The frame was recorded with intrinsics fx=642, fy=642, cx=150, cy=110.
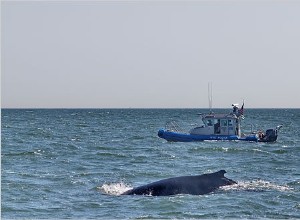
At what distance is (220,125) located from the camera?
6097cm

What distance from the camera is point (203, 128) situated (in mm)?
61531

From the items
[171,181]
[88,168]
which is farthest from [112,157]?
[171,181]

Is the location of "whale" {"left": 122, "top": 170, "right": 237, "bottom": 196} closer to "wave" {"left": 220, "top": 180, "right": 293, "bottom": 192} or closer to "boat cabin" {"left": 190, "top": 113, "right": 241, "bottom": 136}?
"wave" {"left": 220, "top": 180, "right": 293, "bottom": 192}

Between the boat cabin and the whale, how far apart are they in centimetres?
3086

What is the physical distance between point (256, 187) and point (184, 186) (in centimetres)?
401

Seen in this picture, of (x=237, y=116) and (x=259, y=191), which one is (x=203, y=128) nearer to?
(x=237, y=116)

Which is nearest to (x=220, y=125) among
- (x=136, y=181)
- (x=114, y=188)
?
(x=136, y=181)

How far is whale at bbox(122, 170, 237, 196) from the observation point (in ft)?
91.1

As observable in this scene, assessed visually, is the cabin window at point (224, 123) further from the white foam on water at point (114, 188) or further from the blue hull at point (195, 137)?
the white foam on water at point (114, 188)

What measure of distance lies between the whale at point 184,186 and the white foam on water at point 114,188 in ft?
2.12

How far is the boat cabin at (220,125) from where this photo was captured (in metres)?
60.7

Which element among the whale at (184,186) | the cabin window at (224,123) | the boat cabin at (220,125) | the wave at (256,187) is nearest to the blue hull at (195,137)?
the boat cabin at (220,125)

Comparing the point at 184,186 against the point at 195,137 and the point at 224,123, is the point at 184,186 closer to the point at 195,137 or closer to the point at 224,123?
the point at 224,123

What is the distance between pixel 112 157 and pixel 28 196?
21.2 meters
